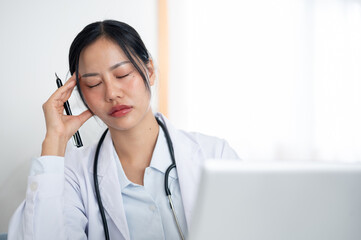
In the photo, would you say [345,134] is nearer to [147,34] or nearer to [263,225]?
[147,34]

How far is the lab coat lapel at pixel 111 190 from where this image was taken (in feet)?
3.24

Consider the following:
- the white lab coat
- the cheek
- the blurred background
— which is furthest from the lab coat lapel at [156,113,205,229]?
the blurred background

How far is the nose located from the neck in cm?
15

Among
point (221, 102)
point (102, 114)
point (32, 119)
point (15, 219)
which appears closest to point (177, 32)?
point (221, 102)

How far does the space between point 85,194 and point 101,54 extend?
1.48 ft

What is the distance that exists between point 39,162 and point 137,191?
32 centimetres

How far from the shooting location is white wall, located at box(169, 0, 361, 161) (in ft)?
6.77

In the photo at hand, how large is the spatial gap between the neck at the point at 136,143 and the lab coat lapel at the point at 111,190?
1.4 inches

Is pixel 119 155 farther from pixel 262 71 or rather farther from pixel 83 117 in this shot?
pixel 262 71

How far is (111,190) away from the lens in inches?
40.5

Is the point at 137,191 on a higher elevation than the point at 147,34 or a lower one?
lower

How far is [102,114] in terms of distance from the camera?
1073 mm

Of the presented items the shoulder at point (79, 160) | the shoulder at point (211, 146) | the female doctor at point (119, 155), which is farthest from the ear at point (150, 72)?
the shoulder at point (79, 160)

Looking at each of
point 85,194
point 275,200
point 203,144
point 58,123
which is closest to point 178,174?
point 203,144
